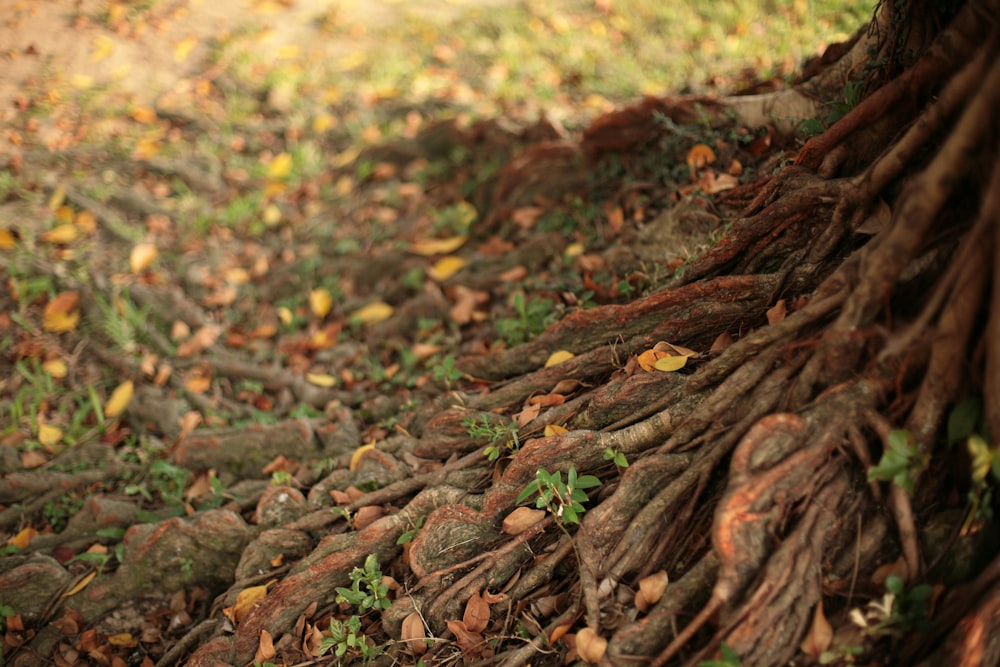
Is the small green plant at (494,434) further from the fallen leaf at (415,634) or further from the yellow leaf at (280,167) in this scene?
the yellow leaf at (280,167)

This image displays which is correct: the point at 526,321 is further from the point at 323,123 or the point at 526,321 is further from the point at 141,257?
the point at 323,123

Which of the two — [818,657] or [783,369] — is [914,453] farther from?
[818,657]

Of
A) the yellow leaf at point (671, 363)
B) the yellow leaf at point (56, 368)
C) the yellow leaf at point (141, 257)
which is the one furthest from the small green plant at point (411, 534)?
the yellow leaf at point (141, 257)

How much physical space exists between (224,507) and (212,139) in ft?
11.4

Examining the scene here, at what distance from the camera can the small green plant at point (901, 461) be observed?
5.60ft

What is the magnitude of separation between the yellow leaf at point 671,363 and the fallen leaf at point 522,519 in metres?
0.66

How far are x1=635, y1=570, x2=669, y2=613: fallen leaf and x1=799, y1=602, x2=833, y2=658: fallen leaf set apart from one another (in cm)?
39

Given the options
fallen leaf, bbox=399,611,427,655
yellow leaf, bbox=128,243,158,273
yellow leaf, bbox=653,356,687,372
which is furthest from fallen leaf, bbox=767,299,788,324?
yellow leaf, bbox=128,243,158,273

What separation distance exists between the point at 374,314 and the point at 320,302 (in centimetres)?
42

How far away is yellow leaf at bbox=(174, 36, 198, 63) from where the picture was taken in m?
5.81

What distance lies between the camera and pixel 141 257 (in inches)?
172

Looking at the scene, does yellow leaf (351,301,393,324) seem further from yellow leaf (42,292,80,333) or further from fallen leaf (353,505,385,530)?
yellow leaf (42,292,80,333)

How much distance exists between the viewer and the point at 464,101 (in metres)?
5.27

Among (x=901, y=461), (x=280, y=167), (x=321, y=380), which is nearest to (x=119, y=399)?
(x=321, y=380)
